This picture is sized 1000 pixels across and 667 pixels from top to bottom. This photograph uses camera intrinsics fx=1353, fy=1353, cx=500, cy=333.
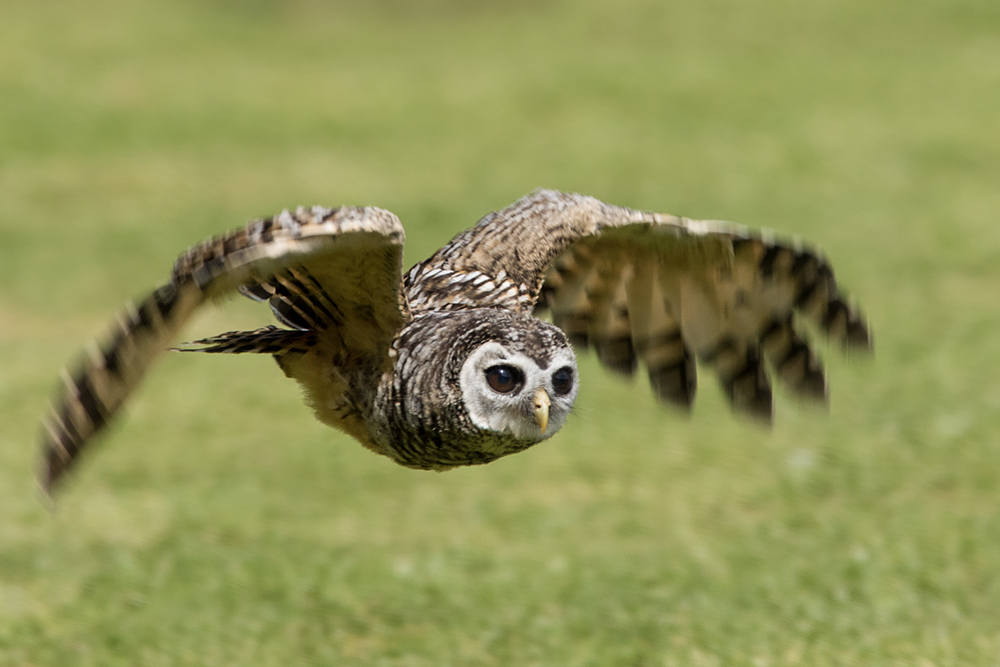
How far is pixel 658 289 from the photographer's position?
6195 millimetres

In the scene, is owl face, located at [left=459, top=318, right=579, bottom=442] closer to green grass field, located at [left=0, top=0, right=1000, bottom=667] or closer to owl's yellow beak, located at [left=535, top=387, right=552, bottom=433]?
owl's yellow beak, located at [left=535, top=387, right=552, bottom=433]

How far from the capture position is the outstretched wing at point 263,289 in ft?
12.9

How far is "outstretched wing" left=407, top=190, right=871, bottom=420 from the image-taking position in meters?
5.48

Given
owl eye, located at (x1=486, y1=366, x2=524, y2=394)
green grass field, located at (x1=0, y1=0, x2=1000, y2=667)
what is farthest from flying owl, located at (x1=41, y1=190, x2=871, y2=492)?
green grass field, located at (x1=0, y1=0, x2=1000, y2=667)

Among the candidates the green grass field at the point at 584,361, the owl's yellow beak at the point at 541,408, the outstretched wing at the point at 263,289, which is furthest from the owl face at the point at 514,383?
the green grass field at the point at 584,361

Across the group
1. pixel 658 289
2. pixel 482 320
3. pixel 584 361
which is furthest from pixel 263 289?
pixel 584 361

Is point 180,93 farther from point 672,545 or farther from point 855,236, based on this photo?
point 672,545

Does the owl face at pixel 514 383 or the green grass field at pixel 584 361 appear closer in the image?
the owl face at pixel 514 383

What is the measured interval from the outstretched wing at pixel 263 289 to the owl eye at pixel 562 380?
62 centimetres

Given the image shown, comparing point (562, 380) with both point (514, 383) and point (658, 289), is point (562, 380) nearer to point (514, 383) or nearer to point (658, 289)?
point (514, 383)

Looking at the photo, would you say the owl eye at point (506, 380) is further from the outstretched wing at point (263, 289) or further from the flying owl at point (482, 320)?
the outstretched wing at point (263, 289)

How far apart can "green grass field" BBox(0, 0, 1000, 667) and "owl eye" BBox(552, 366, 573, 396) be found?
6.39 feet

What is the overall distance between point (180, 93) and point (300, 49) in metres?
3.37

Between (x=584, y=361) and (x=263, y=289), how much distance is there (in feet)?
23.5
